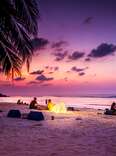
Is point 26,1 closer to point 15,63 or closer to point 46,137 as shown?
point 15,63

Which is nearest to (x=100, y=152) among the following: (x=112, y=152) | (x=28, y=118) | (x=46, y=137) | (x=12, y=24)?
(x=112, y=152)

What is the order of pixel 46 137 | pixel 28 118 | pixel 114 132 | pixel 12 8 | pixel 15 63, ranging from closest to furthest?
pixel 12 8, pixel 15 63, pixel 46 137, pixel 114 132, pixel 28 118

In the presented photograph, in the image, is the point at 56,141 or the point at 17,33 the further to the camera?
the point at 56,141

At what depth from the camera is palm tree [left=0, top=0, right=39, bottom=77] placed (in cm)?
888

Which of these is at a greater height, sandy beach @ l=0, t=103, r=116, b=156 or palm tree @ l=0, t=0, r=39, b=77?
palm tree @ l=0, t=0, r=39, b=77

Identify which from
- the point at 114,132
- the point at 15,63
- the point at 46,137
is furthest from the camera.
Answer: the point at 114,132

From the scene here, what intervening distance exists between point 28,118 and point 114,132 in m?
5.40

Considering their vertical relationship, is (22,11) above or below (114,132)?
above

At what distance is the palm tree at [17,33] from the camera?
29.1 feet

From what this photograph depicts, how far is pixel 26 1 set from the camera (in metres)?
9.16

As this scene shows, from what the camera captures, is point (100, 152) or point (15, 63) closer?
point (100, 152)

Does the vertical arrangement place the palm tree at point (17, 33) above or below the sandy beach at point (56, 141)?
above

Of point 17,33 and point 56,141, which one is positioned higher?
point 17,33

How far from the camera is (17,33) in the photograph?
9.05 meters
